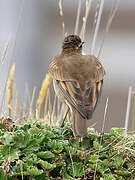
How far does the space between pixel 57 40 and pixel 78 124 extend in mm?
9525

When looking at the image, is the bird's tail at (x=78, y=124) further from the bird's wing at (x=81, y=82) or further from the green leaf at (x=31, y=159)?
the green leaf at (x=31, y=159)

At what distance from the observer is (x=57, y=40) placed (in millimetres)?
13031

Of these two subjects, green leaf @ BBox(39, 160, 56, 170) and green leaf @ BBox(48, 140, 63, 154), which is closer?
green leaf @ BBox(39, 160, 56, 170)

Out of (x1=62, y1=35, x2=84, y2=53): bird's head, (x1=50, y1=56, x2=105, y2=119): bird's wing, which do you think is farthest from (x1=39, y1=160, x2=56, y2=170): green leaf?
(x1=62, y1=35, x2=84, y2=53): bird's head

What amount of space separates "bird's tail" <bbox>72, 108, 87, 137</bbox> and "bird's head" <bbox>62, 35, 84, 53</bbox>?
1038 millimetres

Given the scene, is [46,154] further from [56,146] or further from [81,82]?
[81,82]

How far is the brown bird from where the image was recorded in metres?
3.66

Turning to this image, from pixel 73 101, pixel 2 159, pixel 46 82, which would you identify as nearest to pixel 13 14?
pixel 46 82

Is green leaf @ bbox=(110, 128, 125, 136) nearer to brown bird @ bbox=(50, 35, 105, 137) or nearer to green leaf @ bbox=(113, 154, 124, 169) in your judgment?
brown bird @ bbox=(50, 35, 105, 137)

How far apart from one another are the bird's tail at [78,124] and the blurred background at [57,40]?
8.17 m

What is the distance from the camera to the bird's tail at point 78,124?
11.5 ft

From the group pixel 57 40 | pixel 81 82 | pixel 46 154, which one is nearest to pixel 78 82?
pixel 81 82

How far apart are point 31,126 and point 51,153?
0.42 meters

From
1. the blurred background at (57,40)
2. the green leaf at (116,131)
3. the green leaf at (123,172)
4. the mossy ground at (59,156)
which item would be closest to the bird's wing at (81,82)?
the green leaf at (116,131)
